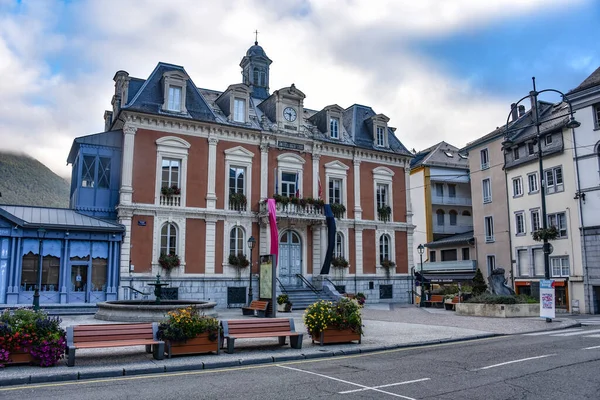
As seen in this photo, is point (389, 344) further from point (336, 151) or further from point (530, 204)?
point (530, 204)

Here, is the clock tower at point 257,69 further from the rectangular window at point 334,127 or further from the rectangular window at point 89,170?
the rectangular window at point 89,170

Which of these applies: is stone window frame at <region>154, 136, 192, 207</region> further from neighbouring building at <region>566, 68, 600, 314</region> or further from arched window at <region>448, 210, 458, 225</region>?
arched window at <region>448, 210, 458, 225</region>

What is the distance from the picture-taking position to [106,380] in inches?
388

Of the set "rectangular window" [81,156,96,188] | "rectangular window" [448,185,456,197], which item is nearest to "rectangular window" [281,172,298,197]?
"rectangular window" [81,156,96,188]

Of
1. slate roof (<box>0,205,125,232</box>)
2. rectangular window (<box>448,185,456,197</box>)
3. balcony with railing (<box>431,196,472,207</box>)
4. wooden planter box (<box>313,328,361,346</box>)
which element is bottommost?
wooden planter box (<box>313,328,361,346</box>)

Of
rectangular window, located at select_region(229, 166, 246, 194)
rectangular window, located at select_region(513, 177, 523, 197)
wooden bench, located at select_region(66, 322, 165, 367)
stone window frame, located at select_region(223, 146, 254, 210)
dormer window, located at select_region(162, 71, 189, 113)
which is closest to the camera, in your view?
wooden bench, located at select_region(66, 322, 165, 367)

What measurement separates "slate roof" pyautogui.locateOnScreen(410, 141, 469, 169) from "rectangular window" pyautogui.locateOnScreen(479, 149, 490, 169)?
346 inches

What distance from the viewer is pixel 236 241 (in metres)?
30.2

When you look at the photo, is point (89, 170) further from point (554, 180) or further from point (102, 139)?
point (554, 180)

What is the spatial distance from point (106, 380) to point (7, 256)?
57.3 feet

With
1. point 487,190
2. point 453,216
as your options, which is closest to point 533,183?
point 487,190

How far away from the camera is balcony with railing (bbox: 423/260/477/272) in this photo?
4084 cm

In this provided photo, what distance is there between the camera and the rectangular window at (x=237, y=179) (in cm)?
3067

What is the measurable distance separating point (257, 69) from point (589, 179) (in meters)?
23.3
